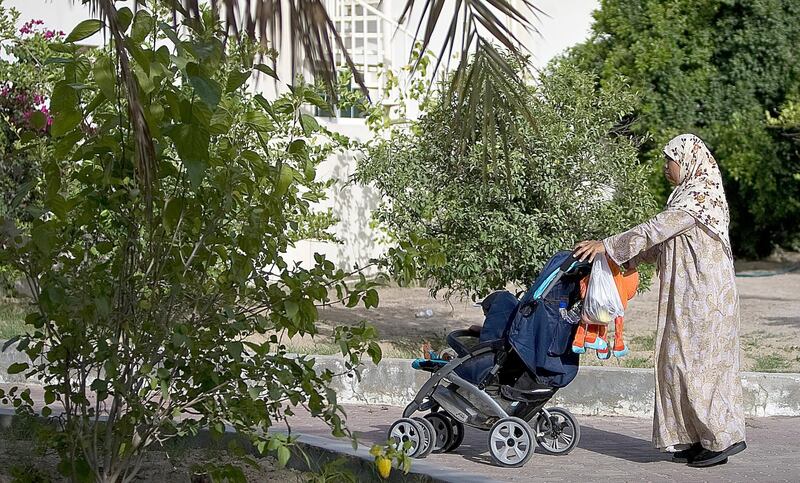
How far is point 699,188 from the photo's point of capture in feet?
21.9

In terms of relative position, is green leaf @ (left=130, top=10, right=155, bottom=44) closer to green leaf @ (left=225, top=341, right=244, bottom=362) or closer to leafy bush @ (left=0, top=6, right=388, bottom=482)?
leafy bush @ (left=0, top=6, right=388, bottom=482)

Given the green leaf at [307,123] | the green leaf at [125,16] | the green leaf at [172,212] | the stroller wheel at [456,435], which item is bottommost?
the stroller wheel at [456,435]

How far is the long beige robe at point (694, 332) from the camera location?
21.6 feet

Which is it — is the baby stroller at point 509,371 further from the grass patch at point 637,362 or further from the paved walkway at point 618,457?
the grass patch at point 637,362

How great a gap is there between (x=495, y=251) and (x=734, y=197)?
1107cm

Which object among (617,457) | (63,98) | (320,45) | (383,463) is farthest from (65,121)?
(617,457)

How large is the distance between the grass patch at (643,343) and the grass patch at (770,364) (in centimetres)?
95

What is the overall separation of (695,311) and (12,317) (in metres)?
7.50

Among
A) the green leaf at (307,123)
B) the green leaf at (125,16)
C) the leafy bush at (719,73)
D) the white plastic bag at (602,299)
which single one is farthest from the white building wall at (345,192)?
the green leaf at (125,16)

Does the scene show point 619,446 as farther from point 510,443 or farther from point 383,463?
point 383,463

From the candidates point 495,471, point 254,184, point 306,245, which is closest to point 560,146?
point 495,471

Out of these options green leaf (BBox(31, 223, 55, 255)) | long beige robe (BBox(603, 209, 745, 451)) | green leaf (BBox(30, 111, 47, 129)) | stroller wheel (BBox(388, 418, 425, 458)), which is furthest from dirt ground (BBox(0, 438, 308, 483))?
long beige robe (BBox(603, 209, 745, 451))

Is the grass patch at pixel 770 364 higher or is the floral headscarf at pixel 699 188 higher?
the floral headscarf at pixel 699 188

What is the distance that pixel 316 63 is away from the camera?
3094mm
